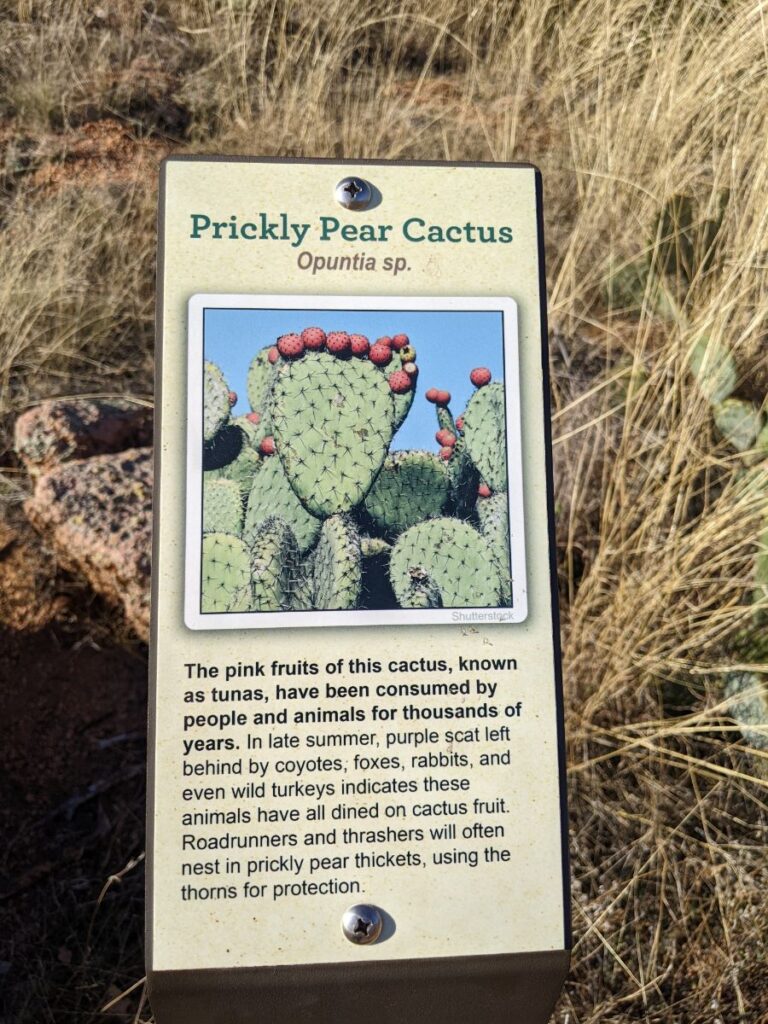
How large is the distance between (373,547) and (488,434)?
0.24 metres

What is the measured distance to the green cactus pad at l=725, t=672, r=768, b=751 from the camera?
1.84 metres

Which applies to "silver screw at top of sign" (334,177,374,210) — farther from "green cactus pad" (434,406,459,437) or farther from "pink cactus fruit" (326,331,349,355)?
"green cactus pad" (434,406,459,437)

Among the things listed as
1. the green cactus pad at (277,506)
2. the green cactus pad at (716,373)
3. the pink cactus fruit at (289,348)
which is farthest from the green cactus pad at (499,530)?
the green cactus pad at (716,373)

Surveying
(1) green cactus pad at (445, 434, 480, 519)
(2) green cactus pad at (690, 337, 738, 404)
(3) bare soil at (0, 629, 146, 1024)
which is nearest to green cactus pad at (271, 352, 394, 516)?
(1) green cactus pad at (445, 434, 480, 519)

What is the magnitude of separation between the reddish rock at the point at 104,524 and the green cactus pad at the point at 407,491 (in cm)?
84

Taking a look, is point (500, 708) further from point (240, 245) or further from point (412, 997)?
point (240, 245)

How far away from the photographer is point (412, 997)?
1246 mm

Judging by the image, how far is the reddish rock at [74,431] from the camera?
2.18m

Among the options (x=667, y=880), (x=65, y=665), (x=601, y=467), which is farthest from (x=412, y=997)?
(x=601, y=467)

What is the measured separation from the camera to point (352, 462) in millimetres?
1335

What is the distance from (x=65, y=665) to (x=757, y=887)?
152 cm

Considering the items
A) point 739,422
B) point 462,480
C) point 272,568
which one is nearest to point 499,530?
point 462,480

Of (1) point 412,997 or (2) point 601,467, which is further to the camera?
(2) point 601,467

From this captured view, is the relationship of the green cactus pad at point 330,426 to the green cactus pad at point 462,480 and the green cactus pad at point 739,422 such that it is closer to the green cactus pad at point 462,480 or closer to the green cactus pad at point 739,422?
the green cactus pad at point 462,480
